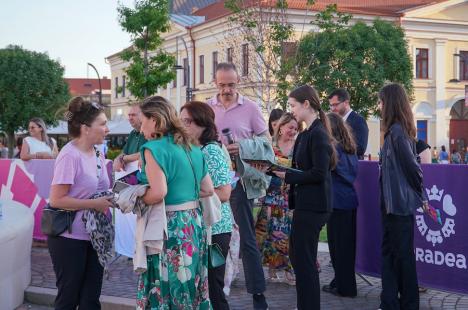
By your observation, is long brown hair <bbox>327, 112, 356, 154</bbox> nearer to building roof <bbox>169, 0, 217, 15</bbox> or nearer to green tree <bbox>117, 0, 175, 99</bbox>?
green tree <bbox>117, 0, 175, 99</bbox>

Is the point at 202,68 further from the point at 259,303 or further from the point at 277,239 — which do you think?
the point at 259,303

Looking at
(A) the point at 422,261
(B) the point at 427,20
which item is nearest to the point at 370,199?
(A) the point at 422,261

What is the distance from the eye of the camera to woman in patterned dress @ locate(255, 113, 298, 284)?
810 cm

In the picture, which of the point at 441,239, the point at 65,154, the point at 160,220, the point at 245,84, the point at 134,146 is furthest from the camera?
the point at 245,84

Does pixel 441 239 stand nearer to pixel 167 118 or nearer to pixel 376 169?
pixel 376 169

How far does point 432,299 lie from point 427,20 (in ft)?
161

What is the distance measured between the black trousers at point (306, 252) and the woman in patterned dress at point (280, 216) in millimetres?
2216

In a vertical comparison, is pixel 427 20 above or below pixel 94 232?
above

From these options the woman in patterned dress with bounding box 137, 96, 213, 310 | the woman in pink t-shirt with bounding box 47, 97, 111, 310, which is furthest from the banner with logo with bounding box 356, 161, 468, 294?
the woman in pink t-shirt with bounding box 47, 97, 111, 310

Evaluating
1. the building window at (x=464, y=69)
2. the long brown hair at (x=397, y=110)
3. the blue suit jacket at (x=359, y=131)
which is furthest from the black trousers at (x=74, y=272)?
the building window at (x=464, y=69)

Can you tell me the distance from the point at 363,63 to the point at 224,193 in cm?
3791

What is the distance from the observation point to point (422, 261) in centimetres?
691

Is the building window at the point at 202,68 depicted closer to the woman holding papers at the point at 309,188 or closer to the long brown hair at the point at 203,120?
the woman holding papers at the point at 309,188

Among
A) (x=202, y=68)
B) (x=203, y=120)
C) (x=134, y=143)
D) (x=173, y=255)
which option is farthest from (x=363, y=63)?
(x=173, y=255)
